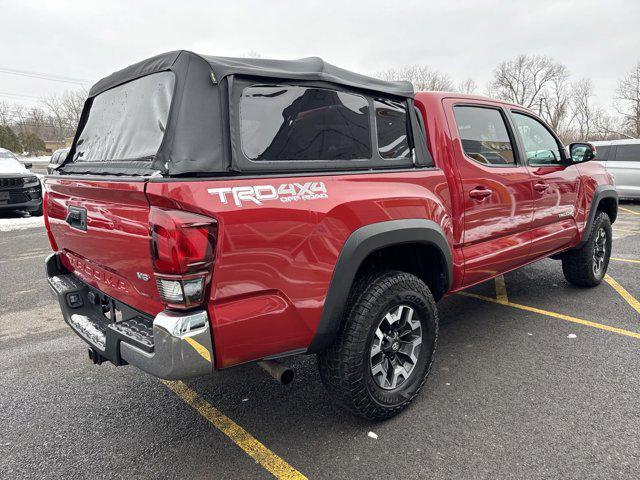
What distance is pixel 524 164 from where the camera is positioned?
11.9 feet

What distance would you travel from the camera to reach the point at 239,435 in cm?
249

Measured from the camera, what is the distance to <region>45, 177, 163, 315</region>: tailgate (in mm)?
1927

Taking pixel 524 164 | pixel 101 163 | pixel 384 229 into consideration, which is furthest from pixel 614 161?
pixel 101 163

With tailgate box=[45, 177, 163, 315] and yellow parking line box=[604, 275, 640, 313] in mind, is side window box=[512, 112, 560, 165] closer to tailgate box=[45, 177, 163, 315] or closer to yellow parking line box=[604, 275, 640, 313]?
yellow parking line box=[604, 275, 640, 313]

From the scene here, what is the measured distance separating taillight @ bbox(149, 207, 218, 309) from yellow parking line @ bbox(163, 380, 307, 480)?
1.00 m

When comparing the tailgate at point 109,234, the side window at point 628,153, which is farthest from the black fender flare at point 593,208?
the side window at point 628,153

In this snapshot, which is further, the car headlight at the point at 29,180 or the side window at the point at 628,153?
the side window at the point at 628,153

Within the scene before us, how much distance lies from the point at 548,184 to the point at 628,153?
1029 cm

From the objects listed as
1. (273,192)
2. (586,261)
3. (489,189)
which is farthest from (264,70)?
(586,261)

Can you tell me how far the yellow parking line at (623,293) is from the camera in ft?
14.2

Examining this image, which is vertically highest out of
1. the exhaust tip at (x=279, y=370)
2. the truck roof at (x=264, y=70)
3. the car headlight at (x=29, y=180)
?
the truck roof at (x=264, y=70)

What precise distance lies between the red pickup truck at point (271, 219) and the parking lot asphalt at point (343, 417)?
0.32m

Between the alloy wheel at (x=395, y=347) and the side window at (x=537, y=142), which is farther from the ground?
the side window at (x=537, y=142)

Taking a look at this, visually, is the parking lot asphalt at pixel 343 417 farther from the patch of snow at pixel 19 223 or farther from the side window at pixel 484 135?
the patch of snow at pixel 19 223
